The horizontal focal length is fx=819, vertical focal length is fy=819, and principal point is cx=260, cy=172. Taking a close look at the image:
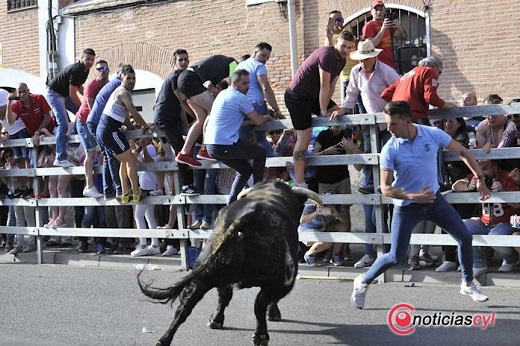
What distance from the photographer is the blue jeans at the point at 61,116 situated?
469 inches

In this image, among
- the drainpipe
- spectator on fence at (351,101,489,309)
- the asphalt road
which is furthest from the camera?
the drainpipe

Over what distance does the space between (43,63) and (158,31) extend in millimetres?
3475

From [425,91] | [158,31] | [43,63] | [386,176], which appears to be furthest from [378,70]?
[43,63]

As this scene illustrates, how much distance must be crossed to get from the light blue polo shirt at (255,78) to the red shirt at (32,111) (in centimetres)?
399

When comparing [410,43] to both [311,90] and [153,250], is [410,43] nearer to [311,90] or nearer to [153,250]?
[311,90]

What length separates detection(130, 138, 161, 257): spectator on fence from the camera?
37.6 ft

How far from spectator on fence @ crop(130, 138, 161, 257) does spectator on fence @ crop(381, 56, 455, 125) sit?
3.95 meters

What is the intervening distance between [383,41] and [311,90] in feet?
6.09

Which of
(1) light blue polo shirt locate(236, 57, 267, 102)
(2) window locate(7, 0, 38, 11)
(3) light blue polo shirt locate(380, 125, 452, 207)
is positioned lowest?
(3) light blue polo shirt locate(380, 125, 452, 207)

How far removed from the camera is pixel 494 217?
29.4 feet

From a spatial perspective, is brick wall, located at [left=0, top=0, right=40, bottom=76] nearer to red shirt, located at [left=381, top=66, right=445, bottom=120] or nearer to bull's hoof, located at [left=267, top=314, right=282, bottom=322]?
red shirt, located at [left=381, top=66, right=445, bottom=120]

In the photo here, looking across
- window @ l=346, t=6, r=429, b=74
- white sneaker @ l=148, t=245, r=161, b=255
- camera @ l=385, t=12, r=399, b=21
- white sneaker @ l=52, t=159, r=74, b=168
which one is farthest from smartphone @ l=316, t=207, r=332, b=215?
window @ l=346, t=6, r=429, b=74

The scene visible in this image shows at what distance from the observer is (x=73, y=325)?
8.02 meters

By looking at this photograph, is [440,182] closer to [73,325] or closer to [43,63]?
[73,325]
